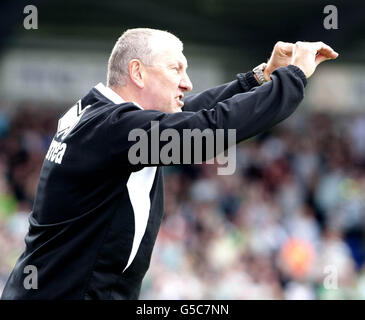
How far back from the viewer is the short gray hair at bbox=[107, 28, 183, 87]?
3283mm

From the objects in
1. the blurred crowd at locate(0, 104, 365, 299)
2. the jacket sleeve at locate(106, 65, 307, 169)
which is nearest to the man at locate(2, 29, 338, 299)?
the jacket sleeve at locate(106, 65, 307, 169)

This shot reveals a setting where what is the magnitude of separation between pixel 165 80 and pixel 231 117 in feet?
1.58

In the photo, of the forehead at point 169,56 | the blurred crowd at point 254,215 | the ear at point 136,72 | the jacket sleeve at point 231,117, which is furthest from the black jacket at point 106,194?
the blurred crowd at point 254,215

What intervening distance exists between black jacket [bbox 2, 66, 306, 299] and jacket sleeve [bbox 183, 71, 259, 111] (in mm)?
661

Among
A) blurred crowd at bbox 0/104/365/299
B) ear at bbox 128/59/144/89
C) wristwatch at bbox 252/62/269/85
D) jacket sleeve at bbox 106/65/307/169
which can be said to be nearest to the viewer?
jacket sleeve at bbox 106/65/307/169

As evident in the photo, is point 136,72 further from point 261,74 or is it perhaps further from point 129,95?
point 261,74

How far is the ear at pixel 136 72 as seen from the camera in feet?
10.7

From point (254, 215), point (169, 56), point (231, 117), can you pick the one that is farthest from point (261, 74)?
point (254, 215)

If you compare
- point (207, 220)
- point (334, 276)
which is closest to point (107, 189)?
A: point (334, 276)

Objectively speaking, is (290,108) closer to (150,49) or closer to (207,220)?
(150,49)

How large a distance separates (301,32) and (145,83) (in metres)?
8.92

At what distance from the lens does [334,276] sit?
7.59 metres

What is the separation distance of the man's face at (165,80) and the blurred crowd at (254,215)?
436 centimetres

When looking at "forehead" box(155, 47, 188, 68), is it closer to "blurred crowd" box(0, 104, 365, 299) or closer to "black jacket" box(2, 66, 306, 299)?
"black jacket" box(2, 66, 306, 299)
